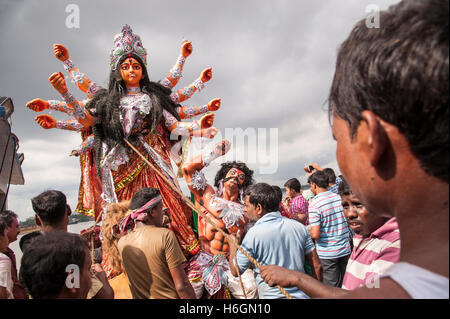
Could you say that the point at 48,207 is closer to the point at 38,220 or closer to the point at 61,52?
the point at 38,220

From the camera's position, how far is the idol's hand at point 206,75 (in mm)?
3834

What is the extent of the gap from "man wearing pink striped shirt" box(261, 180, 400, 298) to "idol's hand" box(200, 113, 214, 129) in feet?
6.59

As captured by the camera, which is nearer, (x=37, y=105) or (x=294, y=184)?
(x=37, y=105)

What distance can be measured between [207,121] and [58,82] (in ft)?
5.39

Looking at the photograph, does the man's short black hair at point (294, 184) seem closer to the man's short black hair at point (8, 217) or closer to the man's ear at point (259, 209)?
the man's ear at point (259, 209)

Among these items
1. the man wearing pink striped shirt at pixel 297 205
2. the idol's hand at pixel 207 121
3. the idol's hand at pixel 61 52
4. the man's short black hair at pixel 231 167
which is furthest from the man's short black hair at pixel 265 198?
the idol's hand at pixel 61 52

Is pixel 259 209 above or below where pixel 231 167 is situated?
below

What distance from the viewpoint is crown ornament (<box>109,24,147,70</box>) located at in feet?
11.3

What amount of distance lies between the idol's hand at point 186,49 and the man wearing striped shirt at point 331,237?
2.63 m

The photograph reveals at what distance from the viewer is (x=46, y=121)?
3.14 meters

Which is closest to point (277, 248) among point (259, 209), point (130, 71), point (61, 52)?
point (259, 209)
